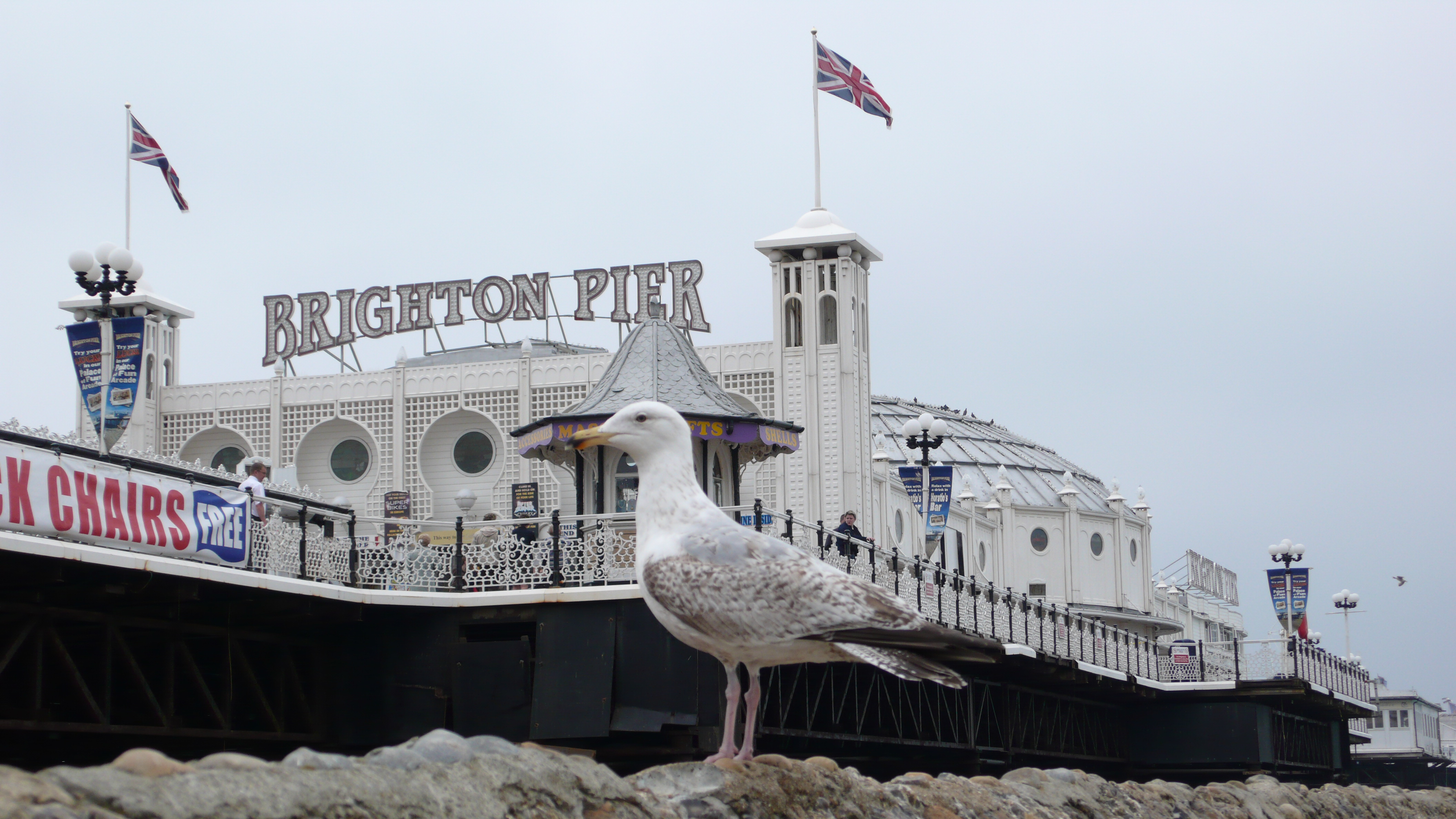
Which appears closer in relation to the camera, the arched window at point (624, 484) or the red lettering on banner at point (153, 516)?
the red lettering on banner at point (153, 516)

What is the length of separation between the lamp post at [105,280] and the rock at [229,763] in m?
14.7

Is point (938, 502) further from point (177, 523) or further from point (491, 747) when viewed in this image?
point (491, 747)

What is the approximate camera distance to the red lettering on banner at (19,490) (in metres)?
13.9

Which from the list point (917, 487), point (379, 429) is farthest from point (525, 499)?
point (917, 487)

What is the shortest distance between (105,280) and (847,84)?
20730 millimetres

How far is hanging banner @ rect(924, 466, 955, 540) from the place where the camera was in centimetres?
2894

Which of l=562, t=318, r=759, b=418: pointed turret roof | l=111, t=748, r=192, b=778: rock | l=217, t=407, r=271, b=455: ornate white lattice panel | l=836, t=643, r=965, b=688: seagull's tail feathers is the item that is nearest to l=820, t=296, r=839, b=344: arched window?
l=562, t=318, r=759, b=418: pointed turret roof

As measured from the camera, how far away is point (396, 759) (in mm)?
5980

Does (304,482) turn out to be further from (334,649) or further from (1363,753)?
(1363,753)

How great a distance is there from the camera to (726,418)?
22.0 m

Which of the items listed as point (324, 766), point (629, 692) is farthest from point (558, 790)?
point (629, 692)

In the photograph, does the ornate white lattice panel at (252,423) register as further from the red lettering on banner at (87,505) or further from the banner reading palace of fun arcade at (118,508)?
the red lettering on banner at (87,505)

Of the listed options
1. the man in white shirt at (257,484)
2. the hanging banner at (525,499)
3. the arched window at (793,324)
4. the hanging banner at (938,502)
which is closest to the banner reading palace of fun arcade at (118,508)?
the man in white shirt at (257,484)

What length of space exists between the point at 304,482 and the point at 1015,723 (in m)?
22.9
